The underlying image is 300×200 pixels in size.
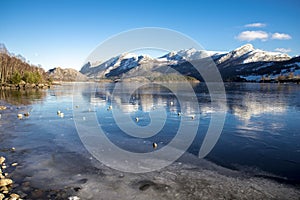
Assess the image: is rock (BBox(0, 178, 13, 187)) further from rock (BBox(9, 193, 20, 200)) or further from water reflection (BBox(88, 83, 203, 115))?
water reflection (BBox(88, 83, 203, 115))

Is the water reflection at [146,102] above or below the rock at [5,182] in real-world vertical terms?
above

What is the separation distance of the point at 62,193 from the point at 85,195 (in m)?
0.96

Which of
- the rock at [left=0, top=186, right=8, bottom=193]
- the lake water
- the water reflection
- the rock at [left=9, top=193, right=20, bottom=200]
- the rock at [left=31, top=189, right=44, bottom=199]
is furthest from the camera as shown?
the water reflection

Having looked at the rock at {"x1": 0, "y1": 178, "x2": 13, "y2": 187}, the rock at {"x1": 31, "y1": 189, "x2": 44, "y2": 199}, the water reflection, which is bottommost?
the rock at {"x1": 31, "y1": 189, "x2": 44, "y2": 199}

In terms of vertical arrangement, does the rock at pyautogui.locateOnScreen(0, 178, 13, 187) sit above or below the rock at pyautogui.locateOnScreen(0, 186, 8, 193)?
above

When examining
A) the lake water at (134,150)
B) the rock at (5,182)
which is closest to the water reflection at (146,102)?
the lake water at (134,150)

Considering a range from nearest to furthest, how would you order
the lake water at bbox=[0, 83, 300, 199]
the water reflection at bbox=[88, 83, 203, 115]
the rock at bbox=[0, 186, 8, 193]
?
the rock at bbox=[0, 186, 8, 193]
the lake water at bbox=[0, 83, 300, 199]
the water reflection at bbox=[88, 83, 203, 115]

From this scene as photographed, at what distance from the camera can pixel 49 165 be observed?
12492 mm

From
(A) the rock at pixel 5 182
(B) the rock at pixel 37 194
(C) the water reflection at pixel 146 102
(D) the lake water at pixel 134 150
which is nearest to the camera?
(B) the rock at pixel 37 194

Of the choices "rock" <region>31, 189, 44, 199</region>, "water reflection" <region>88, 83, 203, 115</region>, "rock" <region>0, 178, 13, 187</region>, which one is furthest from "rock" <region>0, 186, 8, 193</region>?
"water reflection" <region>88, 83, 203, 115</region>

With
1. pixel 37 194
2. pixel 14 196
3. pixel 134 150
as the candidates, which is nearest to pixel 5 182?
pixel 14 196

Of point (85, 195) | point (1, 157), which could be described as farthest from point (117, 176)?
point (1, 157)

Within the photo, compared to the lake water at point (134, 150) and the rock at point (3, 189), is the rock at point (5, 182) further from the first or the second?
the lake water at point (134, 150)

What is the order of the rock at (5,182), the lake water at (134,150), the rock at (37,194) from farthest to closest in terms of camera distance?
1. the lake water at (134,150)
2. the rock at (5,182)
3. the rock at (37,194)
